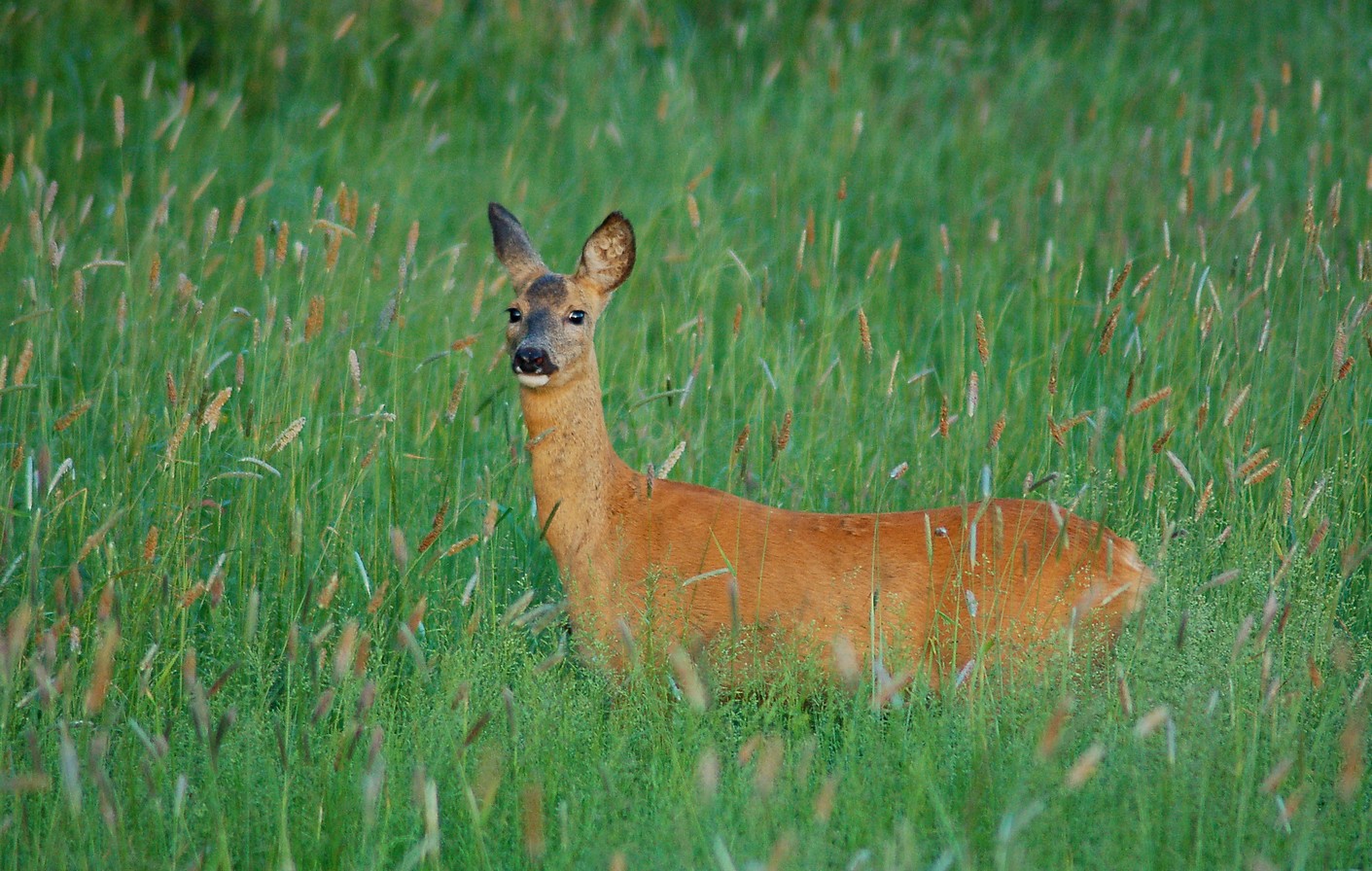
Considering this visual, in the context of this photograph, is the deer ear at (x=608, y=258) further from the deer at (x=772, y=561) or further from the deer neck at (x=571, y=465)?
the deer neck at (x=571, y=465)

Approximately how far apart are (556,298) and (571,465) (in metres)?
0.55

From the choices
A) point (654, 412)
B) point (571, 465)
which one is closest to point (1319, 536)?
point (571, 465)

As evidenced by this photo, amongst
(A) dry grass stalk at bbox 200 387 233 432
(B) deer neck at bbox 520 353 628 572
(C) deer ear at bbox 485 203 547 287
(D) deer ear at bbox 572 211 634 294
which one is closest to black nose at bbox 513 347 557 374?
(B) deer neck at bbox 520 353 628 572

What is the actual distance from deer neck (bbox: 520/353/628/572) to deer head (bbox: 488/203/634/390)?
0.20 feet

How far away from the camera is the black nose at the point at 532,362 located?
4160mm

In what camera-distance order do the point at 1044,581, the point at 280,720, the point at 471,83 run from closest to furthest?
1. the point at 280,720
2. the point at 1044,581
3. the point at 471,83

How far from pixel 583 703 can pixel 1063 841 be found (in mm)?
1171

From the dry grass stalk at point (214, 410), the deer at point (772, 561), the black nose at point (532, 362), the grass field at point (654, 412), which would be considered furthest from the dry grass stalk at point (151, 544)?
the black nose at point (532, 362)

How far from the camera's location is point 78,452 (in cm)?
A: 451

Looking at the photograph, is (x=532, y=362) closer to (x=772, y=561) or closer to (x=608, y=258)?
(x=608, y=258)

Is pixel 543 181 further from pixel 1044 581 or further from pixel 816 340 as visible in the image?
pixel 1044 581

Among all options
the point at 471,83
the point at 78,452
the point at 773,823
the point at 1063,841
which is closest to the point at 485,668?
the point at 773,823

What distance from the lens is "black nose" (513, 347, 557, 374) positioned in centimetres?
416

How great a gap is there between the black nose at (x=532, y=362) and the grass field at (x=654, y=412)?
17 cm
